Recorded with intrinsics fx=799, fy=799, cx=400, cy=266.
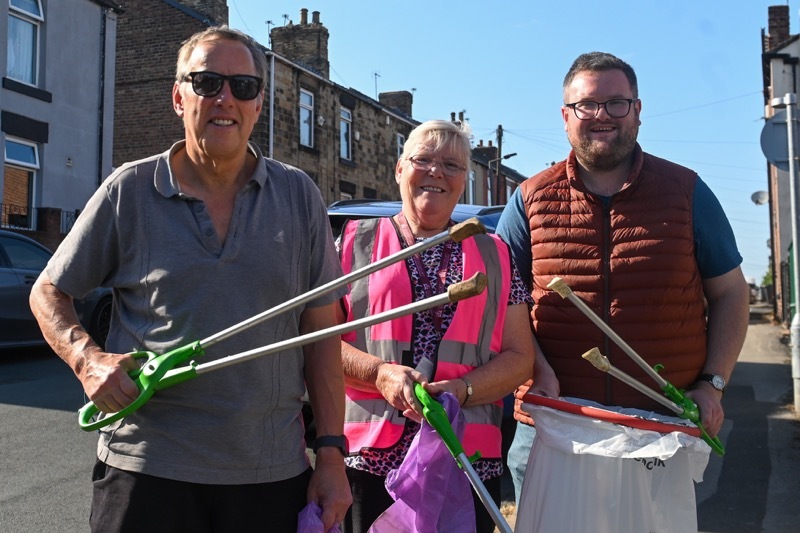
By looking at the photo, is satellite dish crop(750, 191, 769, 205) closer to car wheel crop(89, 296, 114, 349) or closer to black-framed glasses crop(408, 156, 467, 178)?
car wheel crop(89, 296, 114, 349)

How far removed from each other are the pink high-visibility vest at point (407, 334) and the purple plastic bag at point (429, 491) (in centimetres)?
21

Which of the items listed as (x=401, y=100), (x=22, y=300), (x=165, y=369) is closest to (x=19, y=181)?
(x=22, y=300)

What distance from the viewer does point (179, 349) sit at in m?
1.93

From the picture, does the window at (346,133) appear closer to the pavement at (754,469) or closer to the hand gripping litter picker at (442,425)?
the pavement at (754,469)

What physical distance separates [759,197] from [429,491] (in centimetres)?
1515

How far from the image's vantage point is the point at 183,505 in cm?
203

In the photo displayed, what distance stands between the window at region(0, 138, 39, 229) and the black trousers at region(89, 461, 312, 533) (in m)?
14.5

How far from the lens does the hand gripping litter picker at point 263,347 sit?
1.60 meters

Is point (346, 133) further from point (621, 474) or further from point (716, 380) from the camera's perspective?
point (621, 474)

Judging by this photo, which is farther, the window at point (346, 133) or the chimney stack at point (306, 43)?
the window at point (346, 133)

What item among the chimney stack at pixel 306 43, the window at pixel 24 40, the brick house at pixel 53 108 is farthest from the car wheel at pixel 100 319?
the chimney stack at pixel 306 43

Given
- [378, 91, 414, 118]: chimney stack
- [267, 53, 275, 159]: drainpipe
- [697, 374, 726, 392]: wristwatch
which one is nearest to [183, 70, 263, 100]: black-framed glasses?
[697, 374, 726, 392]: wristwatch

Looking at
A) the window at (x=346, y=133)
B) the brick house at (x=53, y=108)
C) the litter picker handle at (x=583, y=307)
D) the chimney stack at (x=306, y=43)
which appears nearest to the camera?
the litter picker handle at (x=583, y=307)

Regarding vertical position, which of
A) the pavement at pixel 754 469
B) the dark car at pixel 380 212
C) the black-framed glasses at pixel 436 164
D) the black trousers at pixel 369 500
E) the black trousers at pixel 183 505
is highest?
the dark car at pixel 380 212
